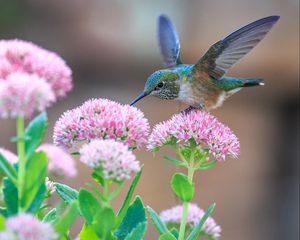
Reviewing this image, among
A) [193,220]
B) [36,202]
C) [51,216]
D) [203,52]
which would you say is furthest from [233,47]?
[203,52]

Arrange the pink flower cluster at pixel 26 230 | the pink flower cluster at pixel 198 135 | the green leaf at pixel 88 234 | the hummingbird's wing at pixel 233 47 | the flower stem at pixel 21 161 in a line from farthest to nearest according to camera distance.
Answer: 1. the hummingbird's wing at pixel 233 47
2. the pink flower cluster at pixel 198 135
3. the green leaf at pixel 88 234
4. the flower stem at pixel 21 161
5. the pink flower cluster at pixel 26 230

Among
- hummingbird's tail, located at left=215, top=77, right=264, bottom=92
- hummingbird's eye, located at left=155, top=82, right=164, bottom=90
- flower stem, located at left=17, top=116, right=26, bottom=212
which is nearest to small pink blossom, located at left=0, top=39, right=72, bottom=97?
flower stem, located at left=17, top=116, right=26, bottom=212

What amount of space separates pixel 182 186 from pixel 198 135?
127 mm

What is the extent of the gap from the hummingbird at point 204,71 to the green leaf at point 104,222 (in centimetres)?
68

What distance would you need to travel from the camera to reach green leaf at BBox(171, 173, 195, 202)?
1258mm

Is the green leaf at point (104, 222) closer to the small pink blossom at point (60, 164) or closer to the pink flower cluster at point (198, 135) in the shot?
the pink flower cluster at point (198, 135)

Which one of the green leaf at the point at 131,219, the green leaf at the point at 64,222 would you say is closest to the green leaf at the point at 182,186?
the green leaf at the point at 131,219

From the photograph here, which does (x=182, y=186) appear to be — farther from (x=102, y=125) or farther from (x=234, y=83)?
(x=234, y=83)

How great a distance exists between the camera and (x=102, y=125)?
1.24 meters

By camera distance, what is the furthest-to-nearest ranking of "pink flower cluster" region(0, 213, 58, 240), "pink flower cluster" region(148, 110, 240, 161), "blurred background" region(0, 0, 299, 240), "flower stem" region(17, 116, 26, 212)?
"blurred background" region(0, 0, 299, 240), "pink flower cluster" region(148, 110, 240, 161), "flower stem" region(17, 116, 26, 212), "pink flower cluster" region(0, 213, 58, 240)

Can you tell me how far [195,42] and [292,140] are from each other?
3.63 feet

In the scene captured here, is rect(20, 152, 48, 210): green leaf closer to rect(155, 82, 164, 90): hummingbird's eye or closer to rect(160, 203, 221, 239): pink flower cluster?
rect(160, 203, 221, 239): pink flower cluster

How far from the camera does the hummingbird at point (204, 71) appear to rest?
1.81m

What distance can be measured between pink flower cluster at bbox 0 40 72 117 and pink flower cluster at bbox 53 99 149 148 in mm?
107
